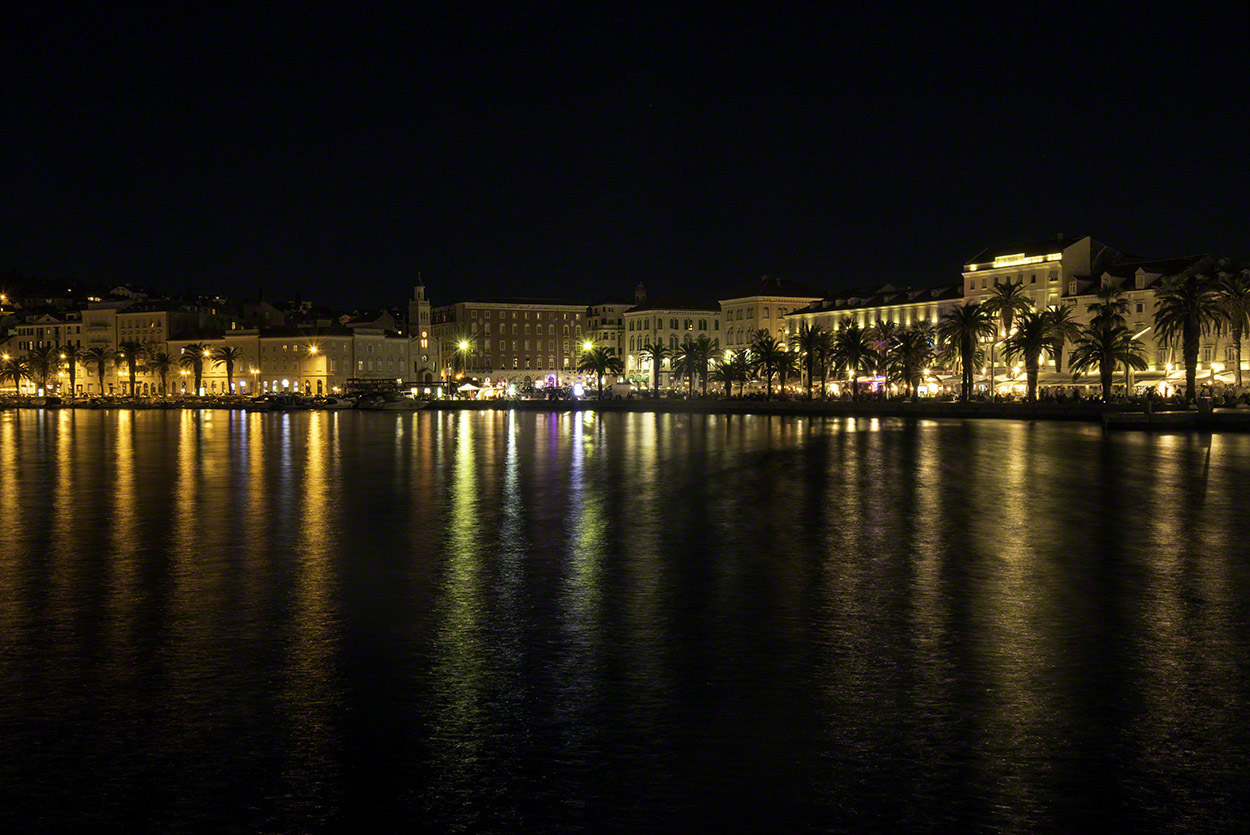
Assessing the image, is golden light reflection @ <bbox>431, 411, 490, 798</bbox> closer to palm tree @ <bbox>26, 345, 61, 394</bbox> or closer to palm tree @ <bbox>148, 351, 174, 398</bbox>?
palm tree @ <bbox>148, 351, 174, 398</bbox>

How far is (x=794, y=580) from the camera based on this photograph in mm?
14898

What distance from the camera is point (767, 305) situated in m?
136

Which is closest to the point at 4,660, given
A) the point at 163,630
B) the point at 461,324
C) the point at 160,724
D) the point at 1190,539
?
the point at 163,630

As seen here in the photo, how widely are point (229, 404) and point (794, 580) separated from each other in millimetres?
124176

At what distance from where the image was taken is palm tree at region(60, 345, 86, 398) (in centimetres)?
14200

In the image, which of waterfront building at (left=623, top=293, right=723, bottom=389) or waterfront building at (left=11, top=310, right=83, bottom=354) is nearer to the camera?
waterfront building at (left=623, top=293, right=723, bottom=389)

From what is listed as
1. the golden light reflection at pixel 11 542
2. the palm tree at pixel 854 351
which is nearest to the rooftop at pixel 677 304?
the palm tree at pixel 854 351

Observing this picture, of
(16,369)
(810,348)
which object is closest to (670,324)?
(810,348)

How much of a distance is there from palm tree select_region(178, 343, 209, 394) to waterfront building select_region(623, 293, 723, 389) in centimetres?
5972

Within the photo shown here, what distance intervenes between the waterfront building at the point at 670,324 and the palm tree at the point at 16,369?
8745 centimetres

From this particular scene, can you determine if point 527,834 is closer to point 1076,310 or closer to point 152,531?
point 152,531

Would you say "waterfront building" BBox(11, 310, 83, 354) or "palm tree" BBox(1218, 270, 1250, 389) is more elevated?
"waterfront building" BBox(11, 310, 83, 354)

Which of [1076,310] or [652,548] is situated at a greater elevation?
[1076,310]

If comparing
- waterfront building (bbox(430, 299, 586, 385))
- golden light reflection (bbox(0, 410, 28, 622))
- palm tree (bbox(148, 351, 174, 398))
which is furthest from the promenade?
palm tree (bbox(148, 351, 174, 398))
